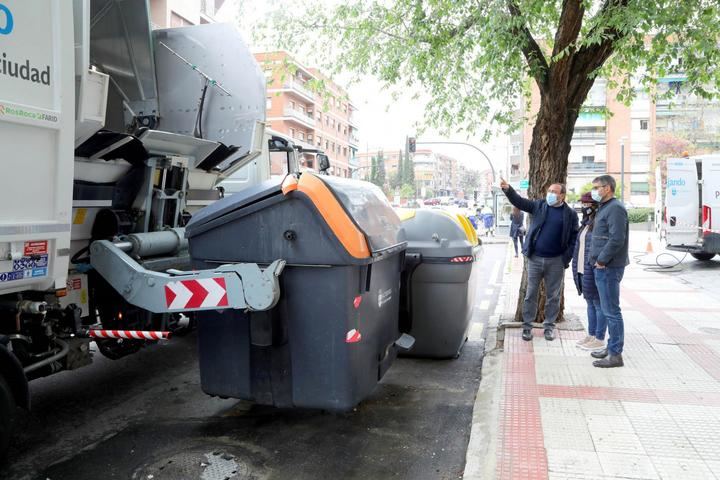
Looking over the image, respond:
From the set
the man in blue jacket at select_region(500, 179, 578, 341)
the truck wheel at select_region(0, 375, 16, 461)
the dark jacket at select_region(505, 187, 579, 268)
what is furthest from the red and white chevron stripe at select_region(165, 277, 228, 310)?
the dark jacket at select_region(505, 187, 579, 268)

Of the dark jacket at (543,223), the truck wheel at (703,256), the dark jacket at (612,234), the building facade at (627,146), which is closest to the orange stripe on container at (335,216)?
the dark jacket at (612,234)

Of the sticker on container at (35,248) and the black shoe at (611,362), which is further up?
the sticker on container at (35,248)

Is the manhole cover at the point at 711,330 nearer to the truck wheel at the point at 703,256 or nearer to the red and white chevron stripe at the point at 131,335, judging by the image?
the red and white chevron stripe at the point at 131,335

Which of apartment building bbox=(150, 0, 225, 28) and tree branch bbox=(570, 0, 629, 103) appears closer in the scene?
tree branch bbox=(570, 0, 629, 103)

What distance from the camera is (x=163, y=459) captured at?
3543 mm

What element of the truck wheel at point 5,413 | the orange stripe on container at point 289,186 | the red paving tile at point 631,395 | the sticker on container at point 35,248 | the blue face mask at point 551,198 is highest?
the blue face mask at point 551,198

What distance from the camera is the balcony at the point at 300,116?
51.7m

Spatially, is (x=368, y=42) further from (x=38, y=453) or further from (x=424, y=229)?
(x=38, y=453)

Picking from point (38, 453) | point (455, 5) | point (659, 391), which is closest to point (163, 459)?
point (38, 453)

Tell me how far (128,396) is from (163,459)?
143 cm

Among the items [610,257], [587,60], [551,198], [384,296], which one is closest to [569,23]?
[587,60]

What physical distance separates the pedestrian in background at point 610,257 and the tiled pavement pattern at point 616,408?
26cm

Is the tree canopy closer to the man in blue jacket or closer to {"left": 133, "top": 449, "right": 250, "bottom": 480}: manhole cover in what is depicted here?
the man in blue jacket

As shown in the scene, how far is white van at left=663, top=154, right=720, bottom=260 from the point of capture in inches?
496
